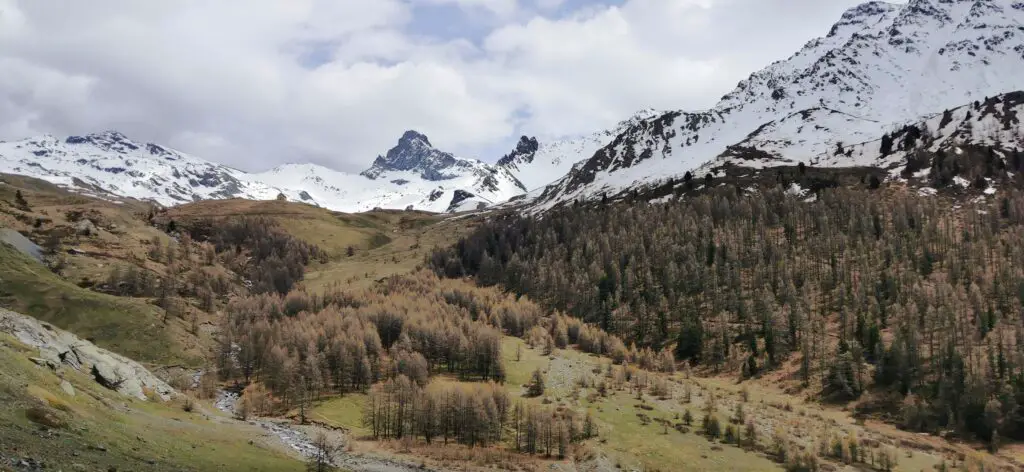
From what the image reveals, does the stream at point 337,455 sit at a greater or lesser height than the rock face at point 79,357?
lesser

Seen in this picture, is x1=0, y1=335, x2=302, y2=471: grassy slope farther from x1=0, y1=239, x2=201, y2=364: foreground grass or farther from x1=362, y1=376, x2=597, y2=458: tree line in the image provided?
x1=0, y1=239, x2=201, y2=364: foreground grass

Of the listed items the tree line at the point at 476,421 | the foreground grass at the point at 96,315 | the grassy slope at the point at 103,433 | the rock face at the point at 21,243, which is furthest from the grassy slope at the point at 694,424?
the rock face at the point at 21,243

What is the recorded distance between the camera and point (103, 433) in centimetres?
4878

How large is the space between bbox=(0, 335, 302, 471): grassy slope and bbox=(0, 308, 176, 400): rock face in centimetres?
456

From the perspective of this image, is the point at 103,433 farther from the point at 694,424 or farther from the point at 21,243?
the point at 21,243

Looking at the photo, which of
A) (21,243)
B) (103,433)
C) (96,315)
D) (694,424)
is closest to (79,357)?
(103,433)

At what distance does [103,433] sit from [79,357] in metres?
38.5

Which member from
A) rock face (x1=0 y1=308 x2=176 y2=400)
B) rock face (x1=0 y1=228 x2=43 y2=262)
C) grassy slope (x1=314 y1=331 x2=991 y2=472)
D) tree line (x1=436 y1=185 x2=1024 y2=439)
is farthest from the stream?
rock face (x1=0 y1=228 x2=43 y2=262)

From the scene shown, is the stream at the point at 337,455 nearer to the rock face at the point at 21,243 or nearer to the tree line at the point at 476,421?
the tree line at the point at 476,421

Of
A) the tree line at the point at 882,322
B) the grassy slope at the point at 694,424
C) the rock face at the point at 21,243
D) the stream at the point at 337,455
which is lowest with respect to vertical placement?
the grassy slope at the point at 694,424

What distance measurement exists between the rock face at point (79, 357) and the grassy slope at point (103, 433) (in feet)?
15.0

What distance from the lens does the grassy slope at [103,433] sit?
39312 millimetres

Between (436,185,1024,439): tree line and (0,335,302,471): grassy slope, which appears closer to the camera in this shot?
(0,335,302,471): grassy slope

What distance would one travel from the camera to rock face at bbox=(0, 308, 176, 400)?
72.9 metres
